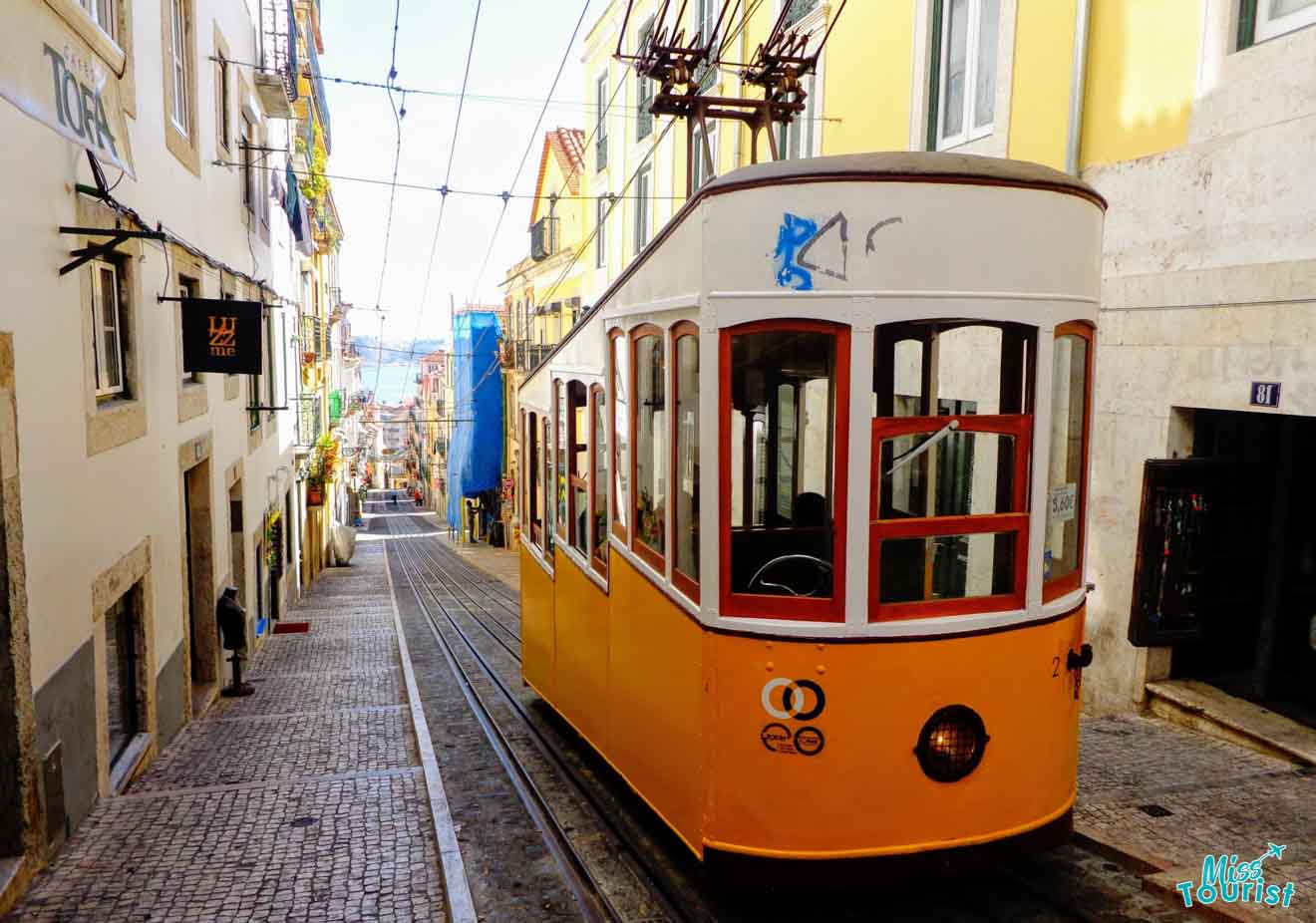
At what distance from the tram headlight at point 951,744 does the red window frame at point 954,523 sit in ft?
1.41

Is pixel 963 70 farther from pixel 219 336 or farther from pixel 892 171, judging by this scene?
pixel 219 336

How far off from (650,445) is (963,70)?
7.20 m

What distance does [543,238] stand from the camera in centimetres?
3228

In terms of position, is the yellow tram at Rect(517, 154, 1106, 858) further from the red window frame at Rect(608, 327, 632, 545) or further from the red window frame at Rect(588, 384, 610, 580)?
the red window frame at Rect(588, 384, 610, 580)

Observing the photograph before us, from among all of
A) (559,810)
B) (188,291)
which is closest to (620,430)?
(559,810)

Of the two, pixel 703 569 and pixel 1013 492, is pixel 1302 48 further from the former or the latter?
pixel 703 569

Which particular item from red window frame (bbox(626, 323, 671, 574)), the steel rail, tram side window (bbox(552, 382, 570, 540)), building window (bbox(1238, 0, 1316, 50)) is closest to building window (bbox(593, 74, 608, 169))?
the steel rail

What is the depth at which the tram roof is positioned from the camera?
3.70 metres

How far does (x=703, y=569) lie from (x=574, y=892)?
1927mm

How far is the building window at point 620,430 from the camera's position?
4.99 meters

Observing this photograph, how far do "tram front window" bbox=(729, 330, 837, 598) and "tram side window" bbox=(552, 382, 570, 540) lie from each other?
1732 millimetres

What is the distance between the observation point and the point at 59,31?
5.41 m

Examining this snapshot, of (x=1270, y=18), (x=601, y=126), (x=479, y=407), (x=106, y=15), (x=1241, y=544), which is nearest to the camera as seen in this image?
(x=1270, y=18)

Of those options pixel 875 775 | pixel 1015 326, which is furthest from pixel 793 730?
pixel 1015 326
